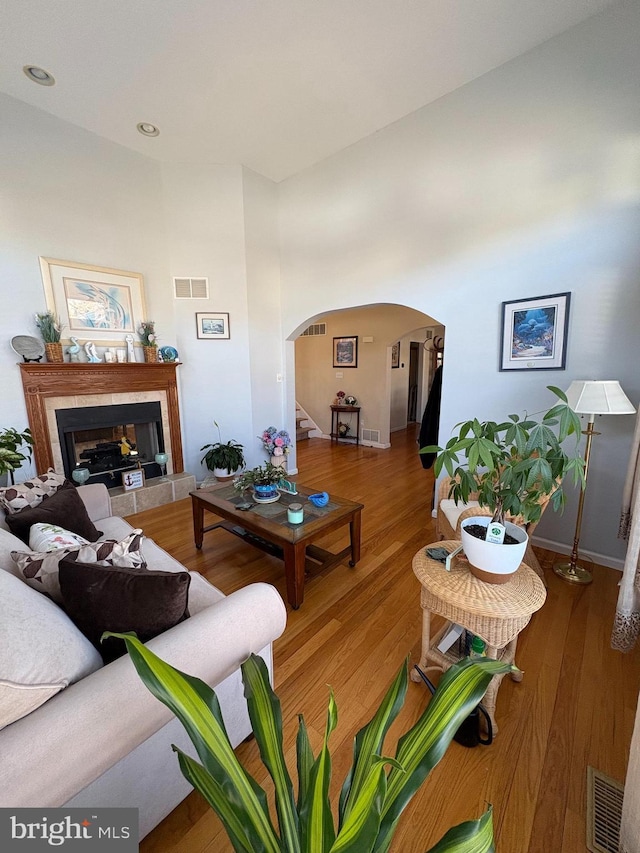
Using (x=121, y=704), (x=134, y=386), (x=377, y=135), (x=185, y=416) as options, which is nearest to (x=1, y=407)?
(x=134, y=386)

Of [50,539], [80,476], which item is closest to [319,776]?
[50,539]

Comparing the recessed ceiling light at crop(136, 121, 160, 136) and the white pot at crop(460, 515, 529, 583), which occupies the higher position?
the recessed ceiling light at crop(136, 121, 160, 136)

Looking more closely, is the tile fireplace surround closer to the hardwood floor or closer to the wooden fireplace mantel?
the wooden fireplace mantel

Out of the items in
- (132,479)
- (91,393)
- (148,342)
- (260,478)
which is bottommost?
(132,479)

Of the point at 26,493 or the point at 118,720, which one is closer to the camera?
the point at 118,720

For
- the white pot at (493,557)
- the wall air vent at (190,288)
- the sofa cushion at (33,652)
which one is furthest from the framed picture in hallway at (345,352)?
the sofa cushion at (33,652)

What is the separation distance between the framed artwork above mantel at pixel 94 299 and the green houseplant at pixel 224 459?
1.54 m

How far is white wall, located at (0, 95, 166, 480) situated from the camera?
2879 mm

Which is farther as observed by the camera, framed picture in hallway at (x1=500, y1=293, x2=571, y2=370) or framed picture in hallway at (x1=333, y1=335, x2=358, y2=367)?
framed picture in hallway at (x1=333, y1=335, x2=358, y2=367)

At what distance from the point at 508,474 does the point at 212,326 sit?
3.73 metres

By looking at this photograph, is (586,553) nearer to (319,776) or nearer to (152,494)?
(319,776)

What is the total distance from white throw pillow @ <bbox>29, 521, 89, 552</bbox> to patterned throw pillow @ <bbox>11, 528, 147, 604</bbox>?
0.43 ft

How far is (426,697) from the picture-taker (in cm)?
149

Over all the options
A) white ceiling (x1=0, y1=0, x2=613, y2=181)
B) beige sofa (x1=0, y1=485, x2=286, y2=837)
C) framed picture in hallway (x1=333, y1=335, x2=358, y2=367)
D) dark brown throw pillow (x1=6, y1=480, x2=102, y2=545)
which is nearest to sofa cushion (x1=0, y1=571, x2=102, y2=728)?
beige sofa (x1=0, y1=485, x2=286, y2=837)
